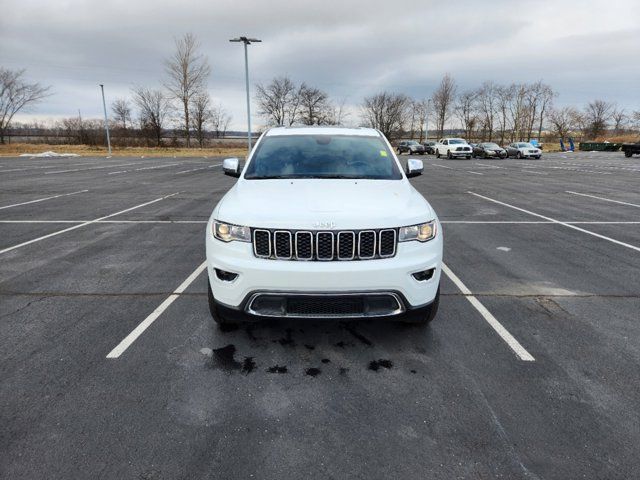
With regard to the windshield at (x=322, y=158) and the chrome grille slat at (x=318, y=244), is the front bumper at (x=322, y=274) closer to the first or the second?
the chrome grille slat at (x=318, y=244)

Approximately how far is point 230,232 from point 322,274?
839 mm

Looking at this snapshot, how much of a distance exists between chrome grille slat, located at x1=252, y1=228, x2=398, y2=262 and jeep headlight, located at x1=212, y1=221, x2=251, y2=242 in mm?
74

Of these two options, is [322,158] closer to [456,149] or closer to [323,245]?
[323,245]

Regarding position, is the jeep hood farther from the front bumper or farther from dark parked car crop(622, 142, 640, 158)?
dark parked car crop(622, 142, 640, 158)

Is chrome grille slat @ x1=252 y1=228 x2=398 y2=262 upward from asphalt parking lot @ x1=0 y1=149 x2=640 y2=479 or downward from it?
upward

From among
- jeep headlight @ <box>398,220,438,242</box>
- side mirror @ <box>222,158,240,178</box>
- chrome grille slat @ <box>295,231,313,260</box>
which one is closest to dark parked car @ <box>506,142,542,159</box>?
side mirror @ <box>222,158,240,178</box>

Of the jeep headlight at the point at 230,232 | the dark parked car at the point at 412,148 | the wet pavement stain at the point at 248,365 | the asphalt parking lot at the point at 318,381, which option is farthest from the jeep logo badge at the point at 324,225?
the dark parked car at the point at 412,148

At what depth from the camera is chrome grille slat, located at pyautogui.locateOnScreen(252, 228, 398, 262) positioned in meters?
3.12

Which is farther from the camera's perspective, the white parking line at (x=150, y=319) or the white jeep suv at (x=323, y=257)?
the white parking line at (x=150, y=319)

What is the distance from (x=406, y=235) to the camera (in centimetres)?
329

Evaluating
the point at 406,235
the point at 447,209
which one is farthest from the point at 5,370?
the point at 447,209

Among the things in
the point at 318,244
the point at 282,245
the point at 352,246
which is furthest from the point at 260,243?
the point at 352,246

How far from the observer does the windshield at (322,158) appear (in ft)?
14.5

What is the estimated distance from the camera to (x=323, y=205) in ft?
11.0
